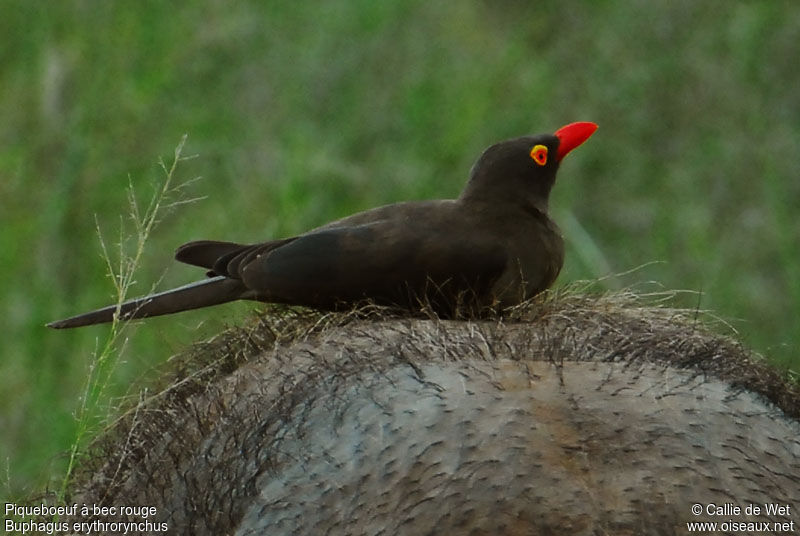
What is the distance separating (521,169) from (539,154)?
0.30 ft

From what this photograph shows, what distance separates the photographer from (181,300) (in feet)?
13.1

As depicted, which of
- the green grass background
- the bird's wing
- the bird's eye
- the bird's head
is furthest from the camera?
the green grass background

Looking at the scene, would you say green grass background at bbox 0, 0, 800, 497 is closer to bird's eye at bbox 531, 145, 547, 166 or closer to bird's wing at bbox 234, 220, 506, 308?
bird's eye at bbox 531, 145, 547, 166

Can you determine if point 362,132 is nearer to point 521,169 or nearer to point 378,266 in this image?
Answer: point 521,169

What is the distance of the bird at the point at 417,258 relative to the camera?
3658 mm

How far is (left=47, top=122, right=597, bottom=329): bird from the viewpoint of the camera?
366 centimetres

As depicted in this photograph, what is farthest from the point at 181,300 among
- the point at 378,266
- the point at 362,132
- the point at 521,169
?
the point at 362,132

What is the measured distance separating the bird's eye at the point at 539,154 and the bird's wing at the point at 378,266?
0.37 m

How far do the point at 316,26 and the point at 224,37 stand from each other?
682 millimetres

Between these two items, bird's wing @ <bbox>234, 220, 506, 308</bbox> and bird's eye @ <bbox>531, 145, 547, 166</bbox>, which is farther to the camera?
bird's eye @ <bbox>531, 145, 547, 166</bbox>

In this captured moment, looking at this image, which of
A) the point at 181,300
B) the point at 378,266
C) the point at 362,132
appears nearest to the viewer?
the point at 378,266

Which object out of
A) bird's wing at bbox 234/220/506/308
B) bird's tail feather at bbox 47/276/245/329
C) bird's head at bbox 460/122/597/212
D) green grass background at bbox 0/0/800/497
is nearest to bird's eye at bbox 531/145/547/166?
bird's head at bbox 460/122/597/212

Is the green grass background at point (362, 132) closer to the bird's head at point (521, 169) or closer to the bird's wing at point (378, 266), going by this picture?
the bird's head at point (521, 169)

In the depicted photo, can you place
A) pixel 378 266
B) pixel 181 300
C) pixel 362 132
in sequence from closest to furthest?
pixel 378 266 → pixel 181 300 → pixel 362 132
